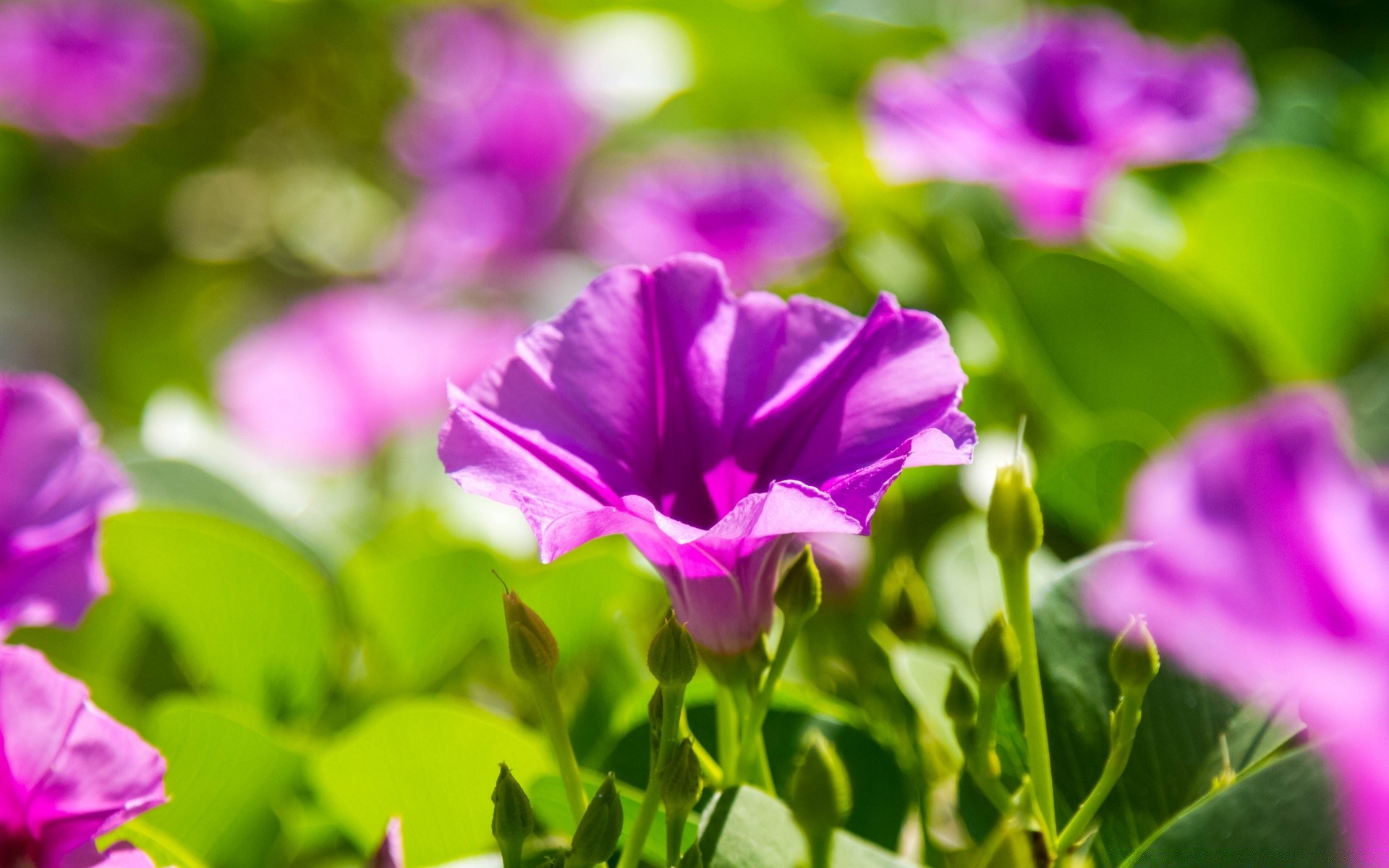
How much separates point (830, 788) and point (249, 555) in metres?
0.47

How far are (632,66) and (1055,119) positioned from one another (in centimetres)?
129

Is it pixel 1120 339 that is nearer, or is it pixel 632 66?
pixel 1120 339

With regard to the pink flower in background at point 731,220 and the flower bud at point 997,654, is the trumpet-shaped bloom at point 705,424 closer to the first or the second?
the flower bud at point 997,654

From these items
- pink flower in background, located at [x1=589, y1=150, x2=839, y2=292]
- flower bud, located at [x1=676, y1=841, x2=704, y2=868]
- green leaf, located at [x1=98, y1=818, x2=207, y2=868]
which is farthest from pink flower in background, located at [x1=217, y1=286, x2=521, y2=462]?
flower bud, located at [x1=676, y1=841, x2=704, y2=868]

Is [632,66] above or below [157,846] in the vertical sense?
below

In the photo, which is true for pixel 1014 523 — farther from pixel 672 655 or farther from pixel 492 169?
pixel 492 169

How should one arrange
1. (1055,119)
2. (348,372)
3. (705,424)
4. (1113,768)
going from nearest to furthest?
(1113,768) < (705,424) < (1055,119) < (348,372)

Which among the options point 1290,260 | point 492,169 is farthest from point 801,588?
point 492,169

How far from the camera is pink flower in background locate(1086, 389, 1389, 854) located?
0.42 m

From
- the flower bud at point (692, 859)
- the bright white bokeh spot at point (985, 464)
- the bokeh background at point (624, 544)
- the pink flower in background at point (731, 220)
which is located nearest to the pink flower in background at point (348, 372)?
the bokeh background at point (624, 544)

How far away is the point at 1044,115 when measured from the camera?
1.34 metres

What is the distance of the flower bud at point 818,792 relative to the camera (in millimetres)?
539

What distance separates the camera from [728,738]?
0.63 meters

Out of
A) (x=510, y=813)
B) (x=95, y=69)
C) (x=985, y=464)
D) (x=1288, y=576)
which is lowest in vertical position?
(x=95, y=69)
